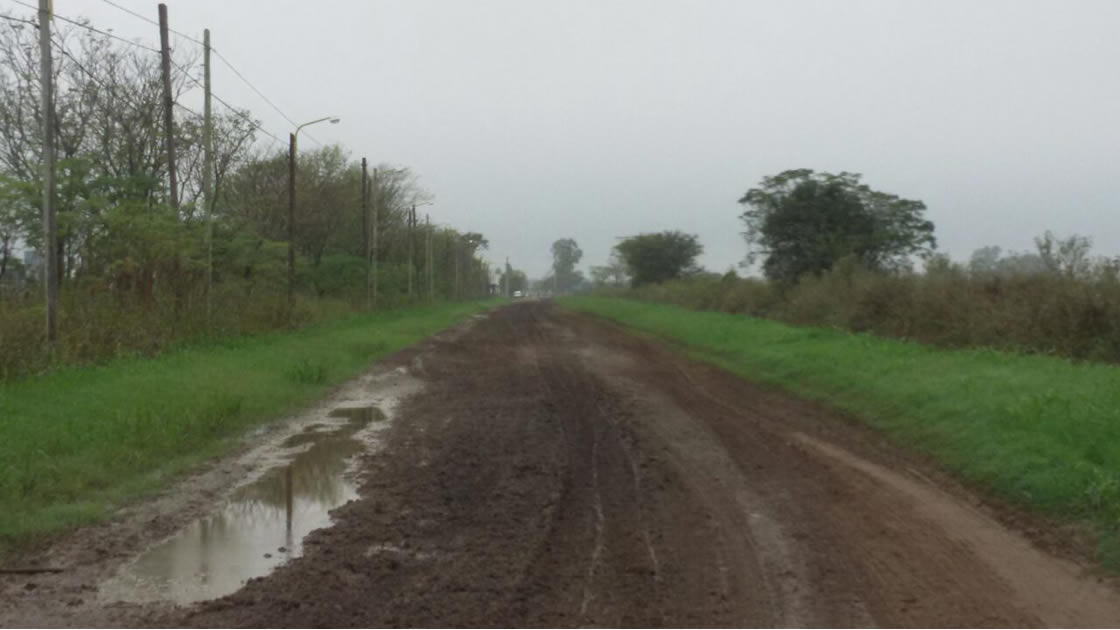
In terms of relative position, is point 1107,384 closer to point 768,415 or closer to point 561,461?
point 768,415

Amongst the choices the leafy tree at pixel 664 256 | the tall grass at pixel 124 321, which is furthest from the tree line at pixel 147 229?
the leafy tree at pixel 664 256

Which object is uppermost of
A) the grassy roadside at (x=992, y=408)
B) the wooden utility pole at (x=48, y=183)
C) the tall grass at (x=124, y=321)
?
the wooden utility pole at (x=48, y=183)

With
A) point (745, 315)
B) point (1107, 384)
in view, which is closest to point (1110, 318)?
Answer: point (1107, 384)

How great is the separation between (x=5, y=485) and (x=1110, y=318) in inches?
682

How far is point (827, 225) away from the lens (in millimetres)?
39531

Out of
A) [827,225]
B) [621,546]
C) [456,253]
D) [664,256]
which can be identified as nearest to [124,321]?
[621,546]

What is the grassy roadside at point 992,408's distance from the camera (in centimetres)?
931

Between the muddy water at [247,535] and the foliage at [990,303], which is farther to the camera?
the foliage at [990,303]

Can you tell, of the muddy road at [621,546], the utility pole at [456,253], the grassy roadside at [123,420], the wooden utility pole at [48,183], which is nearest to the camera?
the muddy road at [621,546]

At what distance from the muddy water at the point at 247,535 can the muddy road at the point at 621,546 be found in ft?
0.43

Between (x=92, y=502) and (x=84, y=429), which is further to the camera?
(x=84, y=429)

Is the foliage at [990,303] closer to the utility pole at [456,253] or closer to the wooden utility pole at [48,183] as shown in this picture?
the wooden utility pole at [48,183]

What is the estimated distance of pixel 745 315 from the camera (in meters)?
43.0

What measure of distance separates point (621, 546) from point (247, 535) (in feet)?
9.72
